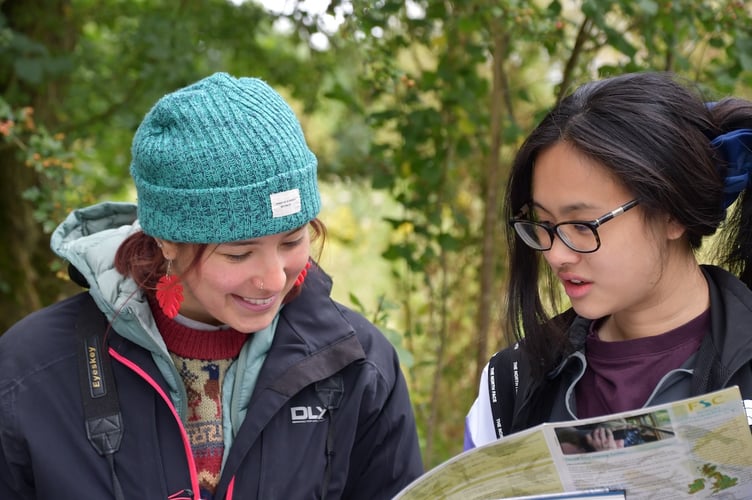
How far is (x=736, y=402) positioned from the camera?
1.51m

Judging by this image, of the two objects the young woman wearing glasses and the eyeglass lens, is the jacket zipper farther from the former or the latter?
the eyeglass lens

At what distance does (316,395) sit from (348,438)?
0.14 meters

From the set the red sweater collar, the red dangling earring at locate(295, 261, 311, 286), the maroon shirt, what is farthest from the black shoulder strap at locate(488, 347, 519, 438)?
the red sweater collar

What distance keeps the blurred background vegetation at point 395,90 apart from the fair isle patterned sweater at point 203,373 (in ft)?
2.65

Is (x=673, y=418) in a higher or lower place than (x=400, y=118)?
lower

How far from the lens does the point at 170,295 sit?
6.74ft

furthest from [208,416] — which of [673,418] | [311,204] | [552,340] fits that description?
[673,418]

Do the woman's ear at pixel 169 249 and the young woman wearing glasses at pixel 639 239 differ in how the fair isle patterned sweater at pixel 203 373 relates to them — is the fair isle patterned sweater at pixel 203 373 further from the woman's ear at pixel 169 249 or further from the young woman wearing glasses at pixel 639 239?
the young woman wearing glasses at pixel 639 239

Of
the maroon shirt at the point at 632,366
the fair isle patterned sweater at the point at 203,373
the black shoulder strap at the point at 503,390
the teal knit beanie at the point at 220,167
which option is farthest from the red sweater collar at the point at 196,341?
the maroon shirt at the point at 632,366

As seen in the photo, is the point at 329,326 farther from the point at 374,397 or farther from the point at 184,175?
the point at 184,175

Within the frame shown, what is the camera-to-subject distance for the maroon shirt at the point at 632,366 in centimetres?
185

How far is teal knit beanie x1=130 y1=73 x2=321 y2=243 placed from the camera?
1.93 metres

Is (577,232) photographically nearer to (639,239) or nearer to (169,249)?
(639,239)

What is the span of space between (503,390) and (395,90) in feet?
5.73
